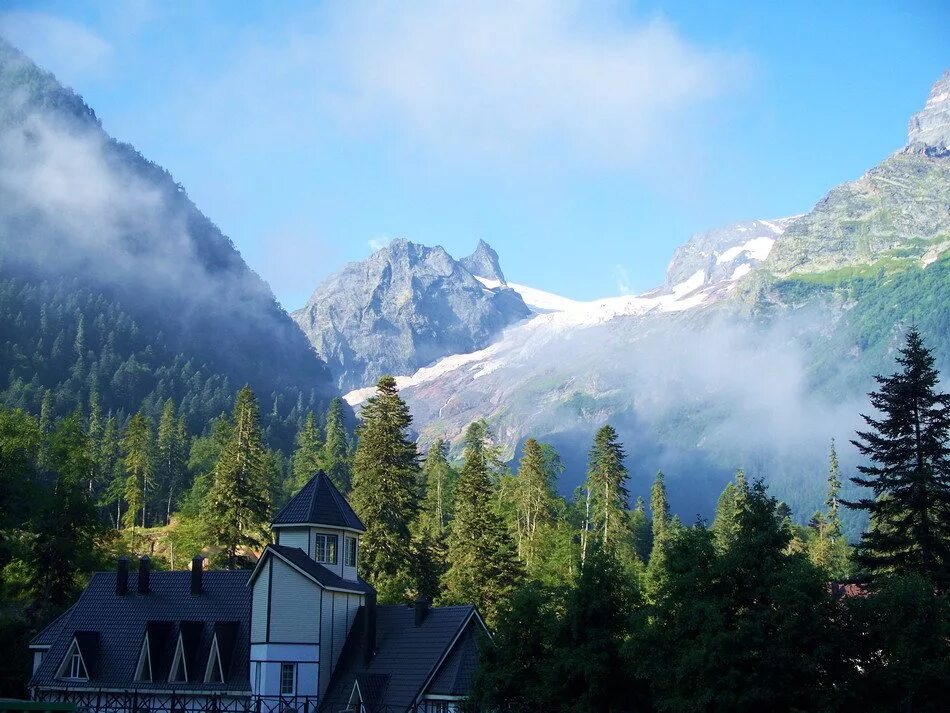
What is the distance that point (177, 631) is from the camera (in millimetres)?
45656

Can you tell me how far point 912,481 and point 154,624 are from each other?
110 ft

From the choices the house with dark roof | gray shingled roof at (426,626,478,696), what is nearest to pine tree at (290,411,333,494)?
the house with dark roof

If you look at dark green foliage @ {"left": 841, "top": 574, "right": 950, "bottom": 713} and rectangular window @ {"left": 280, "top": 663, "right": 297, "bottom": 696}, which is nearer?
dark green foliage @ {"left": 841, "top": 574, "right": 950, "bottom": 713}

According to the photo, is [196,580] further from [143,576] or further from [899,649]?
[899,649]

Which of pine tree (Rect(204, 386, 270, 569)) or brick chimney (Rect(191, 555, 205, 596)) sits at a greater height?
pine tree (Rect(204, 386, 270, 569))

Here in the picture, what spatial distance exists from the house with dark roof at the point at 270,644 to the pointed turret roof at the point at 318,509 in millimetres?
75

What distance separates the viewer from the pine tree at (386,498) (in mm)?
59969

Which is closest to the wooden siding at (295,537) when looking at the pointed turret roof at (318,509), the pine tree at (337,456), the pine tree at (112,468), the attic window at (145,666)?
the pointed turret roof at (318,509)

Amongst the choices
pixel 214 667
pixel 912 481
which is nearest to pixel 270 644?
pixel 214 667

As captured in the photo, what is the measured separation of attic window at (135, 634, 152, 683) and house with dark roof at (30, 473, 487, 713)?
0.05m

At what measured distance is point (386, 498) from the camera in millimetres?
60969

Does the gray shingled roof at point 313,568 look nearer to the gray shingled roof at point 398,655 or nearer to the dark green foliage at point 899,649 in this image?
the gray shingled roof at point 398,655

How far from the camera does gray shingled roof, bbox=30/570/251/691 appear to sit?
4428 centimetres

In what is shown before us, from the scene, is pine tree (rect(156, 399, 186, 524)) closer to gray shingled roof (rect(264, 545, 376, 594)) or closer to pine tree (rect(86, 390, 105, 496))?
pine tree (rect(86, 390, 105, 496))
